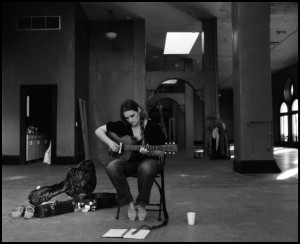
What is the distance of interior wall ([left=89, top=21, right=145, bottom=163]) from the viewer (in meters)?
11.5

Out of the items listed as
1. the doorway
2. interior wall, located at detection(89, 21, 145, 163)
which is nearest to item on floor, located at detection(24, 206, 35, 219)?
the doorway

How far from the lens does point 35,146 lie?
1062 cm

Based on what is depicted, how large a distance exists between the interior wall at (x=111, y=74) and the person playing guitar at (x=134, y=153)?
26.0 feet

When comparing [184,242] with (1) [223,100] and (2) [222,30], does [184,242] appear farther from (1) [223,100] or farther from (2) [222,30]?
(1) [223,100]

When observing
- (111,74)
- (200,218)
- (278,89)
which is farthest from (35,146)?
(278,89)

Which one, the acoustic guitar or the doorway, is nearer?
the acoustic guitar

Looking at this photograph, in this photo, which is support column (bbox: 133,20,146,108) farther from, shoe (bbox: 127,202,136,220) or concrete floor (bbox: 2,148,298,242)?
shoe (bbox: 127,202,136,220)

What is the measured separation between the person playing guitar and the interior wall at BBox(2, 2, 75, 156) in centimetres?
645

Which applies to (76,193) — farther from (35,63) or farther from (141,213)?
(35,63)

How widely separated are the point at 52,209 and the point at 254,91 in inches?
201

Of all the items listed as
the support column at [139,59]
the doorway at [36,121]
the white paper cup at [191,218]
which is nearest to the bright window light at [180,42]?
the support column at [139,59]

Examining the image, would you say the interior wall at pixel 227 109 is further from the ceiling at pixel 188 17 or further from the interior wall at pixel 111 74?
the interior wall at pixel 111 74

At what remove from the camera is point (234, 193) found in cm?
479

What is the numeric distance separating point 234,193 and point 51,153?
618 centimetres
